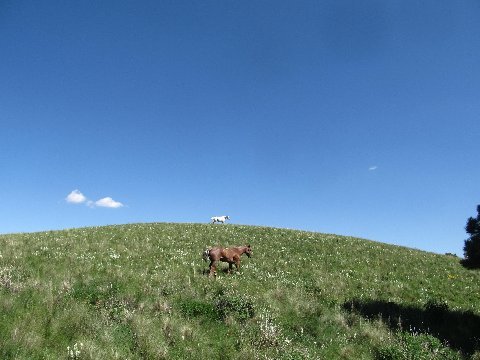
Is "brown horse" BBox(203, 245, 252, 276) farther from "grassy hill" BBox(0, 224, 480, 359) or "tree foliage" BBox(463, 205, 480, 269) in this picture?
"tree foliage" BBox(463, 205, 480, 269)

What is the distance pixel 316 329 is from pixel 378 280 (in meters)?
8.51

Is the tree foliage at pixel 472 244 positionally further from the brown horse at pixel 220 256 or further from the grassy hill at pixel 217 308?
the brown horse at pixel 220 256

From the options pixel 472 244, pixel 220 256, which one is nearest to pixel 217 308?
pixel 220 256

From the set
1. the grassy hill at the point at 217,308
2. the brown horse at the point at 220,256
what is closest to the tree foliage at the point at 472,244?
the grassy hill at the point at 217,308

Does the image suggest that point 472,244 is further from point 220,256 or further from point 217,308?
point 220,256

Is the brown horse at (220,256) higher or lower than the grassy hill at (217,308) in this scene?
higher

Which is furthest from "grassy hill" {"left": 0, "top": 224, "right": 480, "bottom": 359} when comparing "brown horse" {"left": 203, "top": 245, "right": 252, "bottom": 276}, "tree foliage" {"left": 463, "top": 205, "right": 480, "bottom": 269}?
"tree foliage" {"left": 463, "top": 205, "right": 480, "bottom": 269}

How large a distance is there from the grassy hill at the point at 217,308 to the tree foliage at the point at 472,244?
2.24 meters

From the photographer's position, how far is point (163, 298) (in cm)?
1234

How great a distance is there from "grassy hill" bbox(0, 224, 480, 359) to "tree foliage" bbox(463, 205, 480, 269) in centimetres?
224

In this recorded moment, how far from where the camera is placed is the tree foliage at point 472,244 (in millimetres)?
11734

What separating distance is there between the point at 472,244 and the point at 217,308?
8.05 m

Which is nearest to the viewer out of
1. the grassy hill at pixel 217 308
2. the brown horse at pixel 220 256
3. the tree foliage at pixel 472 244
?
the grassy hill at pixel 217 308

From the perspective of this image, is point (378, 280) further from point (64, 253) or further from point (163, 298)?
point (64, 253)
